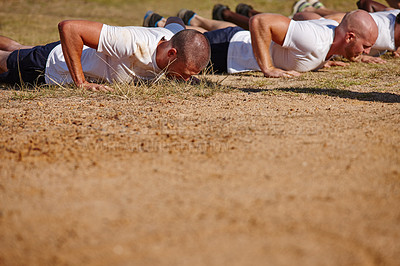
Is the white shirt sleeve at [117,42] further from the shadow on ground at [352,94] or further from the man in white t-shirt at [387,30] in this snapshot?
the man in white t-shirt at [387,30]

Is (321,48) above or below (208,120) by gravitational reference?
above

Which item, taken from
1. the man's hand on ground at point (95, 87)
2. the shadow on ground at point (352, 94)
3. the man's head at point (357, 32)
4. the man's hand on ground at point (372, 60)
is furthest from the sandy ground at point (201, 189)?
the man's hand on ground at point (372, 60)

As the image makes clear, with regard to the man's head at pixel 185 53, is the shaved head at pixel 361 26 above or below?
above

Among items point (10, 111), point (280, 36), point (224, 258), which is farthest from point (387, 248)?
point (280, 36)

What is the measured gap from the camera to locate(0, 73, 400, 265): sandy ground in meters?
1.00

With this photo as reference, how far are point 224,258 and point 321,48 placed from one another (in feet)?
11.2

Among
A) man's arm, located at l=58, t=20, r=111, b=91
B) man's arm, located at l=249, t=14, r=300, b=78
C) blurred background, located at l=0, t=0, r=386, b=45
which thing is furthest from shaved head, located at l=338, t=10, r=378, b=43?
blurred background, located at l=0, t=0, r=386, b=45

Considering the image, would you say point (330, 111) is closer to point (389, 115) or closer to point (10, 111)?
point (389, 115)

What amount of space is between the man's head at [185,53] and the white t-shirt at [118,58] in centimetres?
11

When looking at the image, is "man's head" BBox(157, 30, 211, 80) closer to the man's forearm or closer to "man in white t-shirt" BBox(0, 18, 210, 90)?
"man in white t-shirt" BBox(0, 18, 210, 90)

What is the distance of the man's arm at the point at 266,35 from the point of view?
3.72m

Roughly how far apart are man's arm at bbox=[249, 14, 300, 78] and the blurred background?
4683 millimetres

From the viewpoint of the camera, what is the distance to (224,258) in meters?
0.97

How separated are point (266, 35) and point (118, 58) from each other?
152 centimetres
